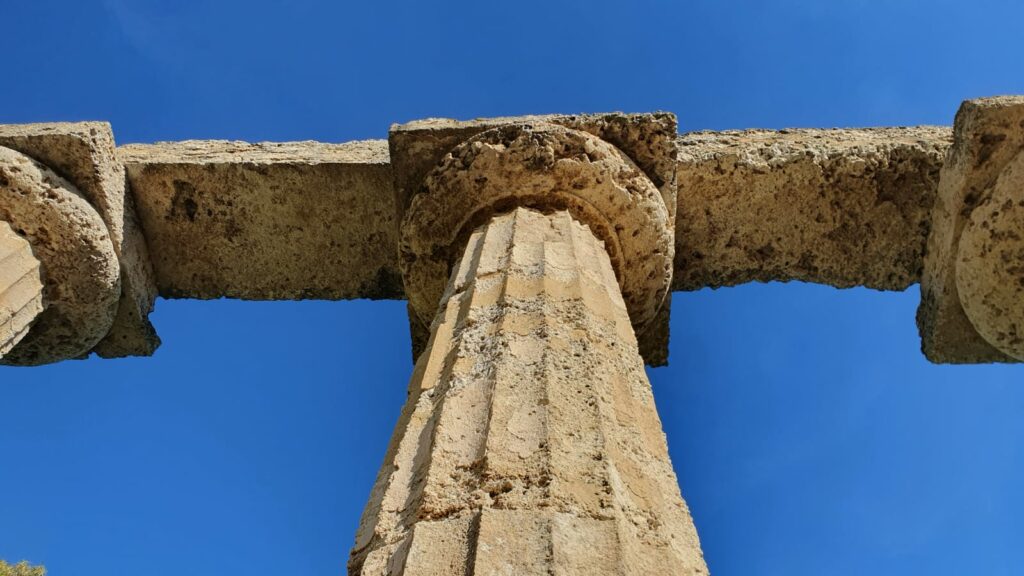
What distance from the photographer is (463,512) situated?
207 centimetres

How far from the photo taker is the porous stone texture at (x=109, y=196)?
484cm

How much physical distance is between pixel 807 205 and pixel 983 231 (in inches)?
42.5

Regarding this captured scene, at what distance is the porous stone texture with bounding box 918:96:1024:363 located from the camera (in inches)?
170

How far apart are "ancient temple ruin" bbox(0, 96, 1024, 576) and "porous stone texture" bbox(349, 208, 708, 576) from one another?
1 centimetres

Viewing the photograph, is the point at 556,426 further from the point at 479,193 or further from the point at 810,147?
the point at 810,147

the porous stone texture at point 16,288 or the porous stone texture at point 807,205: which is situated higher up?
the porous stone texture at point 807,205

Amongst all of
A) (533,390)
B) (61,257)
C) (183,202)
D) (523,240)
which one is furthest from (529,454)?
(183,202)

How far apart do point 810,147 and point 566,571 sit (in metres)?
4.10

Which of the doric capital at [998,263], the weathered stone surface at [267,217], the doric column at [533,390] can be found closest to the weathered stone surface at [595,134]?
the doric column at [533,390]

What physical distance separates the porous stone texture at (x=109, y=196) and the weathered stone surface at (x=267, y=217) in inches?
7.0

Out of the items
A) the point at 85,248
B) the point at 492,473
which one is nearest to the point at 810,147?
the point at 492,473

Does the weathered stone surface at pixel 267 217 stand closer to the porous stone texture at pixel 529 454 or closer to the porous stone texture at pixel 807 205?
the porous stone texture at pixel 807 205

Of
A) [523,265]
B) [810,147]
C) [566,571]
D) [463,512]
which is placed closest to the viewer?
[566,571]

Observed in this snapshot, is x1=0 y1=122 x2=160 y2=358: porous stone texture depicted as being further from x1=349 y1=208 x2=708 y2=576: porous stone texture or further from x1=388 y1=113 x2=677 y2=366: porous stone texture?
x1=349 y1=208 x2=708 y2=576: porous stone texture
